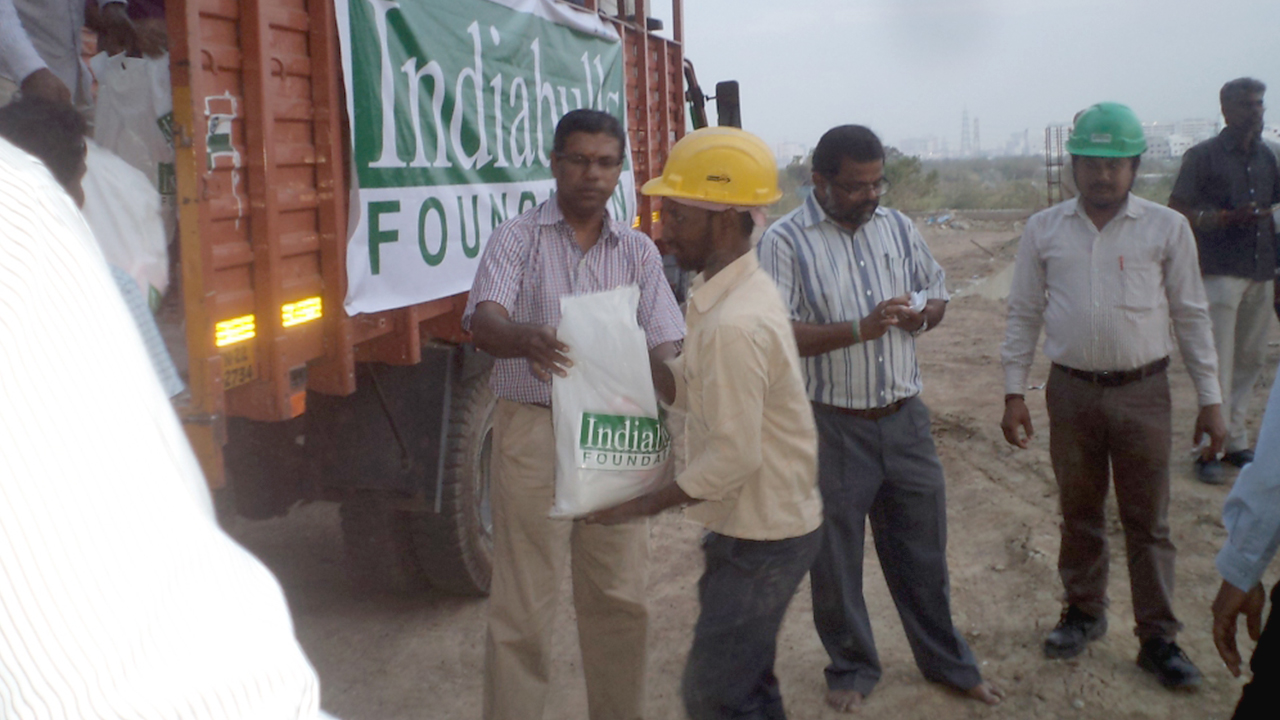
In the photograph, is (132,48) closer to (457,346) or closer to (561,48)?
(457,346)

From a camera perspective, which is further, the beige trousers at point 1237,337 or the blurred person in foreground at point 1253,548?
the beige trousers at point 1237,337

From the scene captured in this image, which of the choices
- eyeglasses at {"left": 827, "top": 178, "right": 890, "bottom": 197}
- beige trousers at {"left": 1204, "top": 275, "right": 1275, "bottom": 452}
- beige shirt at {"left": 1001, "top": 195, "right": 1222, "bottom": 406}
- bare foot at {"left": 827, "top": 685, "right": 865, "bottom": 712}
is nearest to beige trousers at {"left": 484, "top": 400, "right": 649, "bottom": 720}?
bare foot at {"left": 827, "top": 685, "right": 865, "bottom": 712}

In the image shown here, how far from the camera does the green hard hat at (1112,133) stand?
11.1 ft

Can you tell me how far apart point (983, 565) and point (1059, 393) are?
1.27 m

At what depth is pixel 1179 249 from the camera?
3441 millimetres

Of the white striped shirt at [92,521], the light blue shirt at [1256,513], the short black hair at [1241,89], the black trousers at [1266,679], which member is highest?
the short black hair at [1241,89]

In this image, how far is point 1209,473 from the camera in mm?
5551

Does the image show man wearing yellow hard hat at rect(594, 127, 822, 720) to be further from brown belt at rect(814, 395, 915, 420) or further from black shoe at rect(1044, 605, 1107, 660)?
black shoe at rect(1044, 605, 1107, 660)

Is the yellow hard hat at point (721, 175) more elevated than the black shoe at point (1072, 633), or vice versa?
the yellow hard hat at point (721, 175)

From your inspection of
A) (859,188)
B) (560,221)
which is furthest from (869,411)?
(560,221)

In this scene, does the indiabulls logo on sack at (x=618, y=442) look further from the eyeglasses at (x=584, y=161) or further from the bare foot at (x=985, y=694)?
the bare foot at (x=985, y=694)

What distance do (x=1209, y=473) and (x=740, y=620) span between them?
4.15 metres

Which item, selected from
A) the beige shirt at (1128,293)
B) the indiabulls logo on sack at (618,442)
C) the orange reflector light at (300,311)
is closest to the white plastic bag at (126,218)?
the orange reflector light at (300,311)

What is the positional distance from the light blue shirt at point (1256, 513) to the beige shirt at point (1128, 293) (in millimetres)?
1448
